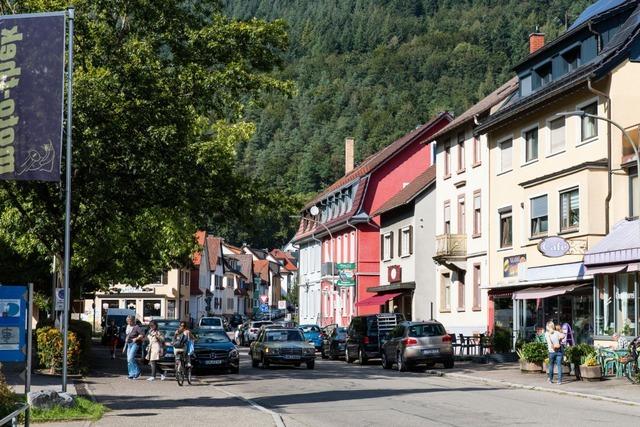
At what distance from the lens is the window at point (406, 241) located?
185ft

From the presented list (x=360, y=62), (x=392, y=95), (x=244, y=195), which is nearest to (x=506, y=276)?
(x=244, y=195)

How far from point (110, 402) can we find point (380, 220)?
41985mm

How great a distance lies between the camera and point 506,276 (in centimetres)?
4200

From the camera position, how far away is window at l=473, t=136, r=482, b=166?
151ft

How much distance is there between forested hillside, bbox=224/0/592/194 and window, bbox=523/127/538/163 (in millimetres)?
92169

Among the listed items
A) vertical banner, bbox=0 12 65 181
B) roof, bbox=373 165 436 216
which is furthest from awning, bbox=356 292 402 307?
vertical banner, bbox=0 12 65 181

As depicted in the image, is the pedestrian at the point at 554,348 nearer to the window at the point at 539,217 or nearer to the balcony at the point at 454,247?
the window at the point at 539,217

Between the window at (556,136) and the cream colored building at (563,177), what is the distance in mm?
36

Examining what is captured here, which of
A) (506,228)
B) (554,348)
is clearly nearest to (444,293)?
(506,228)

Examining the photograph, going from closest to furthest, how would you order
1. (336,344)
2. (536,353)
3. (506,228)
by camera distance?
(536,353) → (506,228) → (336,344)

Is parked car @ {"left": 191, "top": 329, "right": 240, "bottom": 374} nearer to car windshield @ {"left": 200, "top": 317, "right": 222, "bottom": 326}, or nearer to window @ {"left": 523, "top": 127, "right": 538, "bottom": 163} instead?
window @ {"left": 523, "top": 127, "right": 538, "bottom": 163}

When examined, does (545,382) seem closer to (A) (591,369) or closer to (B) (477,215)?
(A) (591,369)

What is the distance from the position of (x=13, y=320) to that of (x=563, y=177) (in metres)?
23.9

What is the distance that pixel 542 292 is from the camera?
37656mm
